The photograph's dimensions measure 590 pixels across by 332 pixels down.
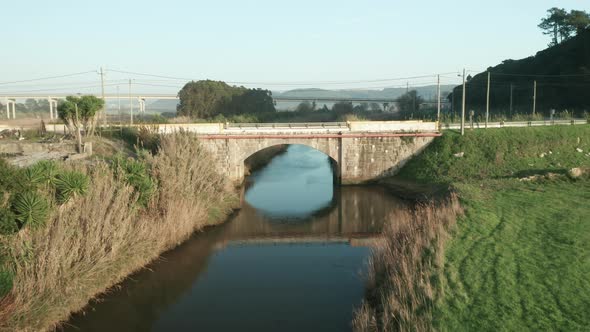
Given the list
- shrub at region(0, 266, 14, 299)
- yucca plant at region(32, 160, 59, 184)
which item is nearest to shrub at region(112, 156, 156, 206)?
yucca plant at region(32, 160, 59, 184)

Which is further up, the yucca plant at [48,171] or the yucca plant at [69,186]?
the yucca plant at [48,171]

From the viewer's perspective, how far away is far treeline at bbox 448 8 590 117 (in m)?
73.2

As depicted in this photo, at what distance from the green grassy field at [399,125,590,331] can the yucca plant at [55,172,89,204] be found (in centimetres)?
1358

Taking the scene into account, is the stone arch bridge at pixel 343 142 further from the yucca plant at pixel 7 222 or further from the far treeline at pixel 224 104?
the far treeline at pixel 224 104

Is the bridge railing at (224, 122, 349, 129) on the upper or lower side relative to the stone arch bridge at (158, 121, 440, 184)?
upper

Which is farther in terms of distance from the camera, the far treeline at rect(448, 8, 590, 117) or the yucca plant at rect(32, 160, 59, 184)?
the far treeline at rect(448, 8, 590, 117)

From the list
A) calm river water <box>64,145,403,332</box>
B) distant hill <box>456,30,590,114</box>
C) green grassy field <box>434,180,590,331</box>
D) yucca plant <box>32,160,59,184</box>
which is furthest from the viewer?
distant hill <box>456,30,590,114</box>

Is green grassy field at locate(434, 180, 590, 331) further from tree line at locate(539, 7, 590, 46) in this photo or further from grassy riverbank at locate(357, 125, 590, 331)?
tree line at locate(539, 7, 590, 46)

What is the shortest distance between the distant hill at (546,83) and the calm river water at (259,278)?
5024 cm

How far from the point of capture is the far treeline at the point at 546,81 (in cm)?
7325

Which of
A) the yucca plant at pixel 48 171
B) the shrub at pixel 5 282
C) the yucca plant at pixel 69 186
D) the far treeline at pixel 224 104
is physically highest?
the far treeline at pixel 224 104

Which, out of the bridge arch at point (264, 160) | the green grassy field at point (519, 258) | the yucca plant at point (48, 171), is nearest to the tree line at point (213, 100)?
the bridge arch at point (264, 160)

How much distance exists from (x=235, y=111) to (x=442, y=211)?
73.8 metres

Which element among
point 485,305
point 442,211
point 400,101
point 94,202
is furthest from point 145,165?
point 400,101
